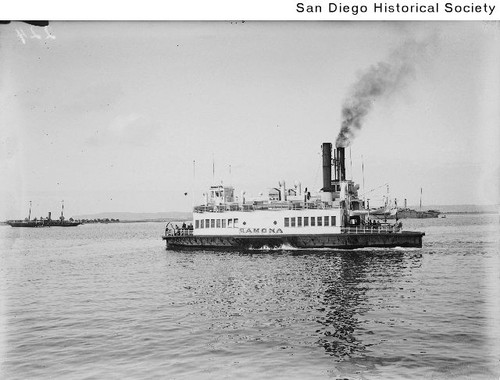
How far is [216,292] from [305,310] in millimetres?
6528

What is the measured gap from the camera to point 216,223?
153ft

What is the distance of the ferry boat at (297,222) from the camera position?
132ft

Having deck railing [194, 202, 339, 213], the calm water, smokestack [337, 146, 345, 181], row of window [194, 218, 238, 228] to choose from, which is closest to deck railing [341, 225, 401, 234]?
deck railing [194, 202, 339, 213]

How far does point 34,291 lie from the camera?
90.7ft

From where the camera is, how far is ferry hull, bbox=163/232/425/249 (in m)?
39.5

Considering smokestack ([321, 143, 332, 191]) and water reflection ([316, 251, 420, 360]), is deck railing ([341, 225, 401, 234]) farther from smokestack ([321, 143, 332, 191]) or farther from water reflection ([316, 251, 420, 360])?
smokestack ([321, 143, 332, 191])

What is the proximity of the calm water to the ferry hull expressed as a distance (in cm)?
563

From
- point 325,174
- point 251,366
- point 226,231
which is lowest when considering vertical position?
point 251,366

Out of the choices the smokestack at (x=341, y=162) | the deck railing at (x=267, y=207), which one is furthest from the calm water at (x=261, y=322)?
the smokestack at (x=341, y=162)

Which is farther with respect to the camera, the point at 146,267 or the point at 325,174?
the point at 325,174

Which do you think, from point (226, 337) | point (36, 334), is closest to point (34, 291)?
point (36, 334)
